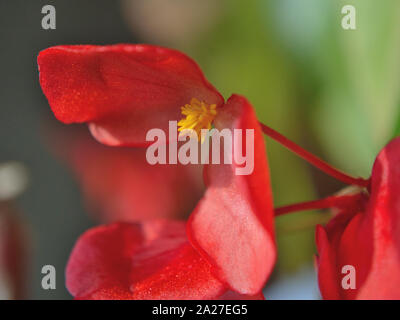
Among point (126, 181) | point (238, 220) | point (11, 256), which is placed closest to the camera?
point (238, 220)

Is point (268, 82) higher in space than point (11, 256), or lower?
higher

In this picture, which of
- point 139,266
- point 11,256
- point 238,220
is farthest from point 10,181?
point 238,220

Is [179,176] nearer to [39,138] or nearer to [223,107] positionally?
[39,138]

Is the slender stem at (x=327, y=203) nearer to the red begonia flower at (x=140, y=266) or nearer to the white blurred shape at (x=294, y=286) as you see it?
the red begonia flower at (x=140, y=266)

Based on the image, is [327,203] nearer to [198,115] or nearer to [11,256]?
[198,115]

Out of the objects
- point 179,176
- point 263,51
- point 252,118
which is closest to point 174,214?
point 179,176

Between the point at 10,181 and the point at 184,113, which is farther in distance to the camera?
the point at 10,181
